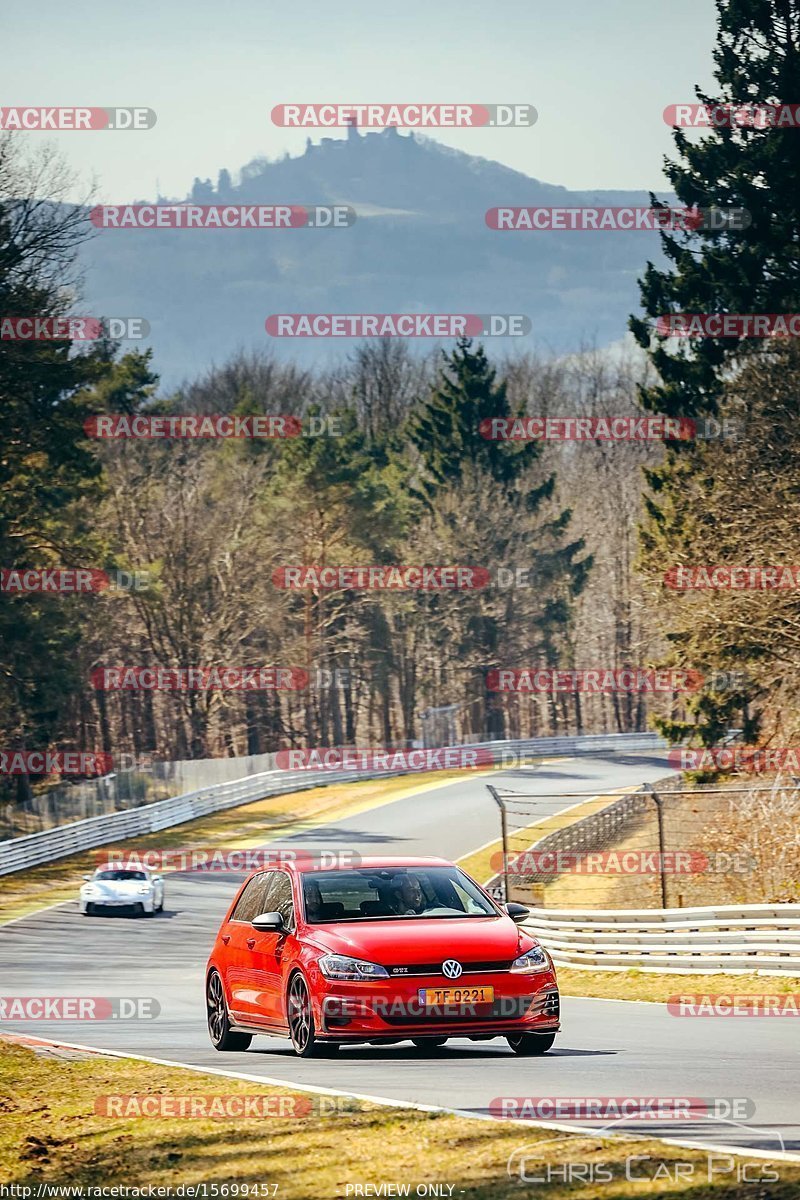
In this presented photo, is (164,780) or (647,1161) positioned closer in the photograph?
(647,1161)

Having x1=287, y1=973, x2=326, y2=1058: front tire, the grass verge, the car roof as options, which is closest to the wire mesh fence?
the car roof

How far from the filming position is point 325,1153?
351 inches

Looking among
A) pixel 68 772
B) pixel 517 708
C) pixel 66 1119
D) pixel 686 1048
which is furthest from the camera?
pixel 517 708

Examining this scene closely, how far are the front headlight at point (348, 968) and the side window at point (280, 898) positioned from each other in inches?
34.7

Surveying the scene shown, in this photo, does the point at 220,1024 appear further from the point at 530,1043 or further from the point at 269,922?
the point at 530,1043

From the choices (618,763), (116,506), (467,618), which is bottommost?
(618,763)

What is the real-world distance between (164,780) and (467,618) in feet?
83.5

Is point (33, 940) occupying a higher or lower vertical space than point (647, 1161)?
lower

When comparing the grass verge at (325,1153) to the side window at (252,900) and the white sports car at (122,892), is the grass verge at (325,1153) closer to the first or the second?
the side window at (252,900)

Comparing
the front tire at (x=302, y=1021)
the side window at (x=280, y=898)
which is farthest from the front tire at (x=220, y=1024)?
the front tire at (x=302, y=1021)

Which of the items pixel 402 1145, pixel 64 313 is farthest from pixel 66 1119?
pixel 64 313

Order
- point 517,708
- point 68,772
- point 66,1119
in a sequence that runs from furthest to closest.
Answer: point 517,708, point 68,772, point 66,1119

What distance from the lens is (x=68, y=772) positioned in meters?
68.2

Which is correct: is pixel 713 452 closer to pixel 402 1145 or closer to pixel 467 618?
pixel 402 1145
